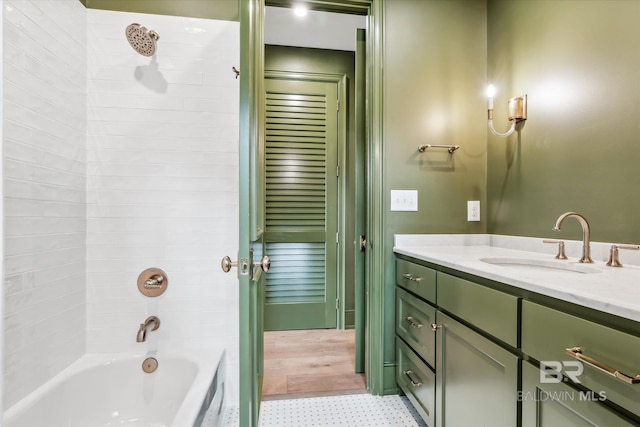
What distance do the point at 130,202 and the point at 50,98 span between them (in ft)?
1.80

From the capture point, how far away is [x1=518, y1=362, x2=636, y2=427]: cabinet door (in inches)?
24.7

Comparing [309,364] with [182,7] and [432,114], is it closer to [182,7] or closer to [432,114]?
[432,114]

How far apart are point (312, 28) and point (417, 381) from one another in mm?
2532

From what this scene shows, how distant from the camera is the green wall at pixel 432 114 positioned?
1.72m

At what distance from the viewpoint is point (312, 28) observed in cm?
234

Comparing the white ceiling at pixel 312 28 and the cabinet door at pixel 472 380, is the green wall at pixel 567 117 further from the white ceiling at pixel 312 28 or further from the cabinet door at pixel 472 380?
the white ceiling at pixel 312 28

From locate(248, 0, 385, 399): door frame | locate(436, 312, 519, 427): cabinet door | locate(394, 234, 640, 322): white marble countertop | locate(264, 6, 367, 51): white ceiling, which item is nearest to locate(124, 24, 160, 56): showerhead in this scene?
locate(248, 0, 385, 399): door frame

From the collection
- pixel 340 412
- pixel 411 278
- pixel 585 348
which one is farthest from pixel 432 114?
pixel 340 412

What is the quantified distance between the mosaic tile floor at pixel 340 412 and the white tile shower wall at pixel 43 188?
35.7 inches

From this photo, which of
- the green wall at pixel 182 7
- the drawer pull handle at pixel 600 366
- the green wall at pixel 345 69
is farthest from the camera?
the green wall at pixel 345 69

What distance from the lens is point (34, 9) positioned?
1.19 metres

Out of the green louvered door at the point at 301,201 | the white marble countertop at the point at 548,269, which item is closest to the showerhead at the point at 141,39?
the green louvered door at the point at 301,201

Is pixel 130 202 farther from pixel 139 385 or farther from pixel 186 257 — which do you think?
pixel 139 385

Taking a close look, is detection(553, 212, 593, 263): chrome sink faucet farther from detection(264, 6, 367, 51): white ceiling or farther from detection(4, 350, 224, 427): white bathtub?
detection(264, 6, 367, 51): white ceiling
